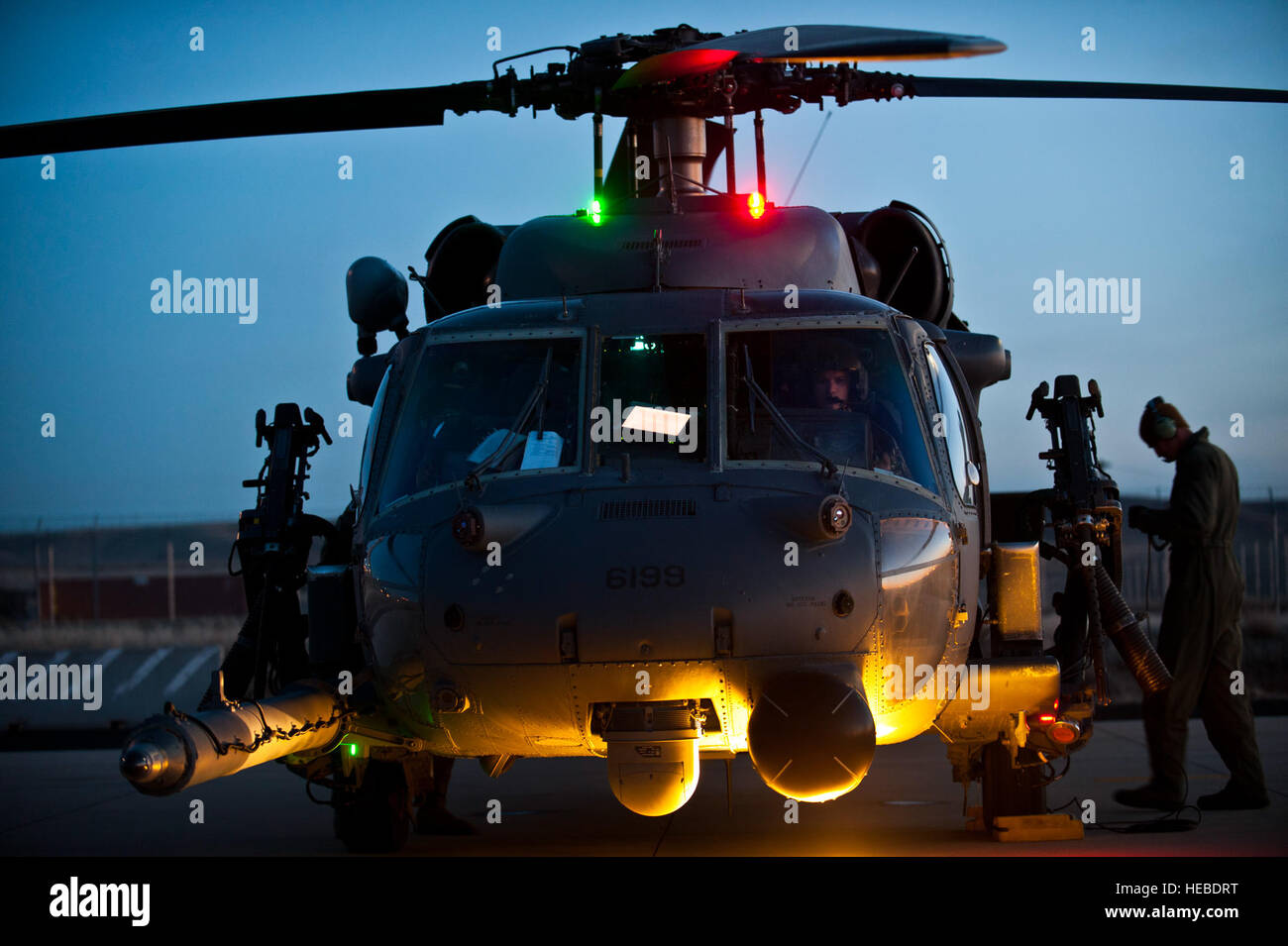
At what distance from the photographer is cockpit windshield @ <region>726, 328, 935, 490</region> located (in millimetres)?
6695

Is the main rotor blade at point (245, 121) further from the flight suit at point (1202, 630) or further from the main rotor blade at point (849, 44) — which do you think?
the flight suit at point (1202, 630)

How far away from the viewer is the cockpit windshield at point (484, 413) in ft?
22.1

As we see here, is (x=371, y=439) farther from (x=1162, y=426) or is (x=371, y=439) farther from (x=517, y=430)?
(x=1162, y=426)

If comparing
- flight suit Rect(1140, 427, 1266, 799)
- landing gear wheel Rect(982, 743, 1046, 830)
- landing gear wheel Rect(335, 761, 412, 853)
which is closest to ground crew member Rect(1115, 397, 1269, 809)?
flight suit Rect(1140, 427, 1266, 799)

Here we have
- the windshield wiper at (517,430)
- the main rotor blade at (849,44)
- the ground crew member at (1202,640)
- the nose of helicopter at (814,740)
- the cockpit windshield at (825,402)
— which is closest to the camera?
the nose of helicopter at (814,740)

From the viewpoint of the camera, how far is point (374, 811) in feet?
24.8

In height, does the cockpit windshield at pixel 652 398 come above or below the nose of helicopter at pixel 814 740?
above

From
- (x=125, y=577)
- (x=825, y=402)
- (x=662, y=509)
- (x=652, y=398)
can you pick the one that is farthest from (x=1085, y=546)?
(x=125, y=577)

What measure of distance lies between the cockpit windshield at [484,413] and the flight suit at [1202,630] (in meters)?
3.42

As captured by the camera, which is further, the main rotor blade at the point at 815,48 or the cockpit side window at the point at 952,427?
the cockpit side window at the point at 952,427

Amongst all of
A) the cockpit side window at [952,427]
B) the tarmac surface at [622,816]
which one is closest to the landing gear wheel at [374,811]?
the tarmac surface at [622,816]

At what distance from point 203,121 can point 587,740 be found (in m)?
3.97

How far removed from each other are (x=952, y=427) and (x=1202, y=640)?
81.9 inches
